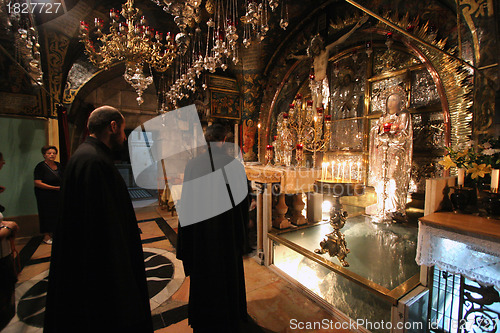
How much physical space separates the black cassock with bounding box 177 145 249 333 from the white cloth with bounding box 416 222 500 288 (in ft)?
6.17

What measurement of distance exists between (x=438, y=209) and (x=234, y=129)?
6276 mm

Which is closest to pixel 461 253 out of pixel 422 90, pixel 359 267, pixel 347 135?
pixel 359 267

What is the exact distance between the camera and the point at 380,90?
4.89 m

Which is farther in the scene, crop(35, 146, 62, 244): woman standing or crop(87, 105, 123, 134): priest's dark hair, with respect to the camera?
crop(35, 146, 62, 244): woman standing

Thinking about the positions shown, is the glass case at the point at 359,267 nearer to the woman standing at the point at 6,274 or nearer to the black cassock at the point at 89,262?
the black cassock at the point at 89,262

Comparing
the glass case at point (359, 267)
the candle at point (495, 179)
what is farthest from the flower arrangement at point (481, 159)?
the glass case at point (359, 267)

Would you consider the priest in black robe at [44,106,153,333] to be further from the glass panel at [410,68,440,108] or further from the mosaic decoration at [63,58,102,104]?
the mosaic decoration at [63,58,102,104]

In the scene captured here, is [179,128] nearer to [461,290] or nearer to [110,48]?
[110,48]

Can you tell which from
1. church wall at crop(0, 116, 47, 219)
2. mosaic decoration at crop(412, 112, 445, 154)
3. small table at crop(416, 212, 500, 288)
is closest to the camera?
small table at crop(416, 212, 500, 288)

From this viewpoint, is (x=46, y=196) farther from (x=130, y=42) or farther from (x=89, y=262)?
(x=89, y=262)

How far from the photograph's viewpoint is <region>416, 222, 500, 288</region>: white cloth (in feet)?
5.69

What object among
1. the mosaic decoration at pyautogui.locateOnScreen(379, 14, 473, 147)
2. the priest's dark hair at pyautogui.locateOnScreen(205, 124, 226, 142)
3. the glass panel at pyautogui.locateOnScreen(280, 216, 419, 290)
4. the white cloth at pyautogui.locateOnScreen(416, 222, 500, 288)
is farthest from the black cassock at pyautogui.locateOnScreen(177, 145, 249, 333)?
the mosaic decoration at pyautogui.locateOnScreen(379, 14, 473, 147)

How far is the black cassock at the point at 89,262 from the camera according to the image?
4.04 ft

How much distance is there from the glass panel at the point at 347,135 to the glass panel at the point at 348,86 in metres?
0.19
